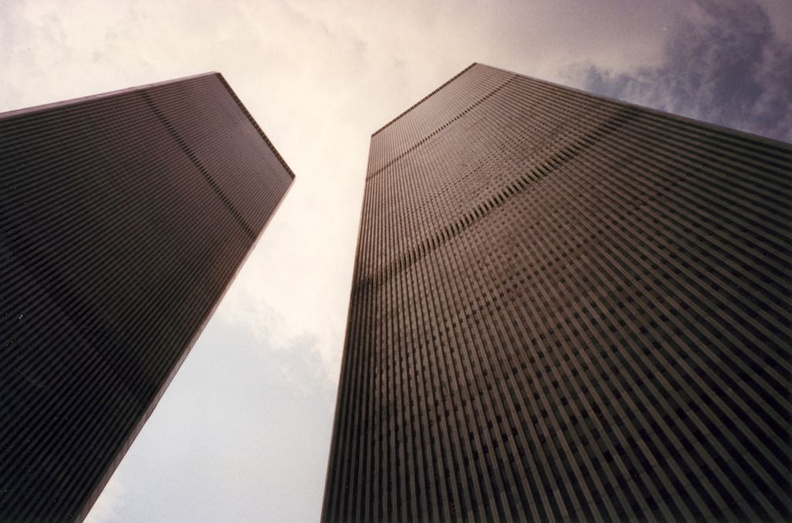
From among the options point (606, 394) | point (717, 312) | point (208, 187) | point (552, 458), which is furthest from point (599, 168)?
point (208, 187)

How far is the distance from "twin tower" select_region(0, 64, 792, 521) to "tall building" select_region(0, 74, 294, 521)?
1.13 ft

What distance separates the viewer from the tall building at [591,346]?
87.2ft

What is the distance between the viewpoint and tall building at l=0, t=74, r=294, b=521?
5241 centimetres

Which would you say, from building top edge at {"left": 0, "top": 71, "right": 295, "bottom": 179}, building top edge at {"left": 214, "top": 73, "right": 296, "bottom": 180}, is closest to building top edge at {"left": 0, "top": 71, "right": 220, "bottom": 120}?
building top edge at {"left": 0, "top": 71, "right": 295, "bottom": 179}

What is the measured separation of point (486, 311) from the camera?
163 feet

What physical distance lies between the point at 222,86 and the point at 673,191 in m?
129

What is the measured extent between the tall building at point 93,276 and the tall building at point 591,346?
34.7 meters

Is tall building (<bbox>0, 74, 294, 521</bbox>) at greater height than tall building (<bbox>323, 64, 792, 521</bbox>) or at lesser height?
greater

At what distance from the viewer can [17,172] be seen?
5838 centimetres

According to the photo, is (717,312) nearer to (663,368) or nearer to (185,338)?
(663,368)

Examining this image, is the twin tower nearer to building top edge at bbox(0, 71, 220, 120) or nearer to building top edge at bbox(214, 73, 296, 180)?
building top edge at bbox(0, 71, 220, 120)

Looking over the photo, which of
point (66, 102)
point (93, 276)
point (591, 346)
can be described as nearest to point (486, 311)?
point (591, 346)

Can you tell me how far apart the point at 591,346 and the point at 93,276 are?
68.8m

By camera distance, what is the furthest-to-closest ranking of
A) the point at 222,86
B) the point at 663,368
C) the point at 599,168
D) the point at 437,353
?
the point at 222,86 → the point at 599,168 → the point at 437,353 → the point at 663,368
